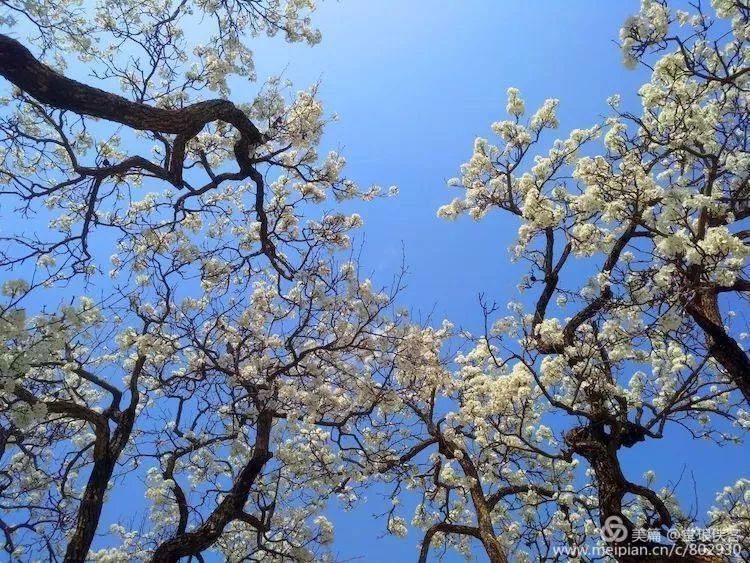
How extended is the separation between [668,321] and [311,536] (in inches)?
318

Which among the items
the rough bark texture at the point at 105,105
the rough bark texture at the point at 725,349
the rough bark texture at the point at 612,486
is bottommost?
the rough bark texture at the point at 612,486

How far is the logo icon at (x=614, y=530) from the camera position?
5953 mm

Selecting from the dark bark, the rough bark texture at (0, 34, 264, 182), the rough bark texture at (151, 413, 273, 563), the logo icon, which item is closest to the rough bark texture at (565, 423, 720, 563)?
the logo icon

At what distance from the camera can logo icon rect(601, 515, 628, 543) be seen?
5953 mm

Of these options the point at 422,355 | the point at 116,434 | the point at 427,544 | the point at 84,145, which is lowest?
the point at 427,544

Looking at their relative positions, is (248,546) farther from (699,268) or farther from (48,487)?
(699,268)

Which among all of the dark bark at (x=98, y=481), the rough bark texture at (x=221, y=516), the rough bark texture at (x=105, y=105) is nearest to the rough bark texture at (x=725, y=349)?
the rough bark texture at (x=105, y=105)

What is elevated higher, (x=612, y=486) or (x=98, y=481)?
(x=98, y=481)

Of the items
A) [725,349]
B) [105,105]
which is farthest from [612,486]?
[105,105]

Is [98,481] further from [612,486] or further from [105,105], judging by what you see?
[612,486]

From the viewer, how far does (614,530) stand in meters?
6.01

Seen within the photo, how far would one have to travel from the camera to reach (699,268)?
5398 millimetres

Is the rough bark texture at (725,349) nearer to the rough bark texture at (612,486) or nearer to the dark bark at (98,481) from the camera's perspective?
the rough bark texture at (612,486)

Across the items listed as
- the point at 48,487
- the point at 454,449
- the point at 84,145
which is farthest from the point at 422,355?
the point at 48,487
